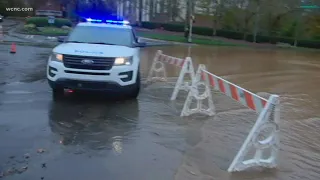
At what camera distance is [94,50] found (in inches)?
362

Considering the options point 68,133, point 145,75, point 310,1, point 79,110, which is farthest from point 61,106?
point 310,1

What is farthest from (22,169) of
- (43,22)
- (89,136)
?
(43,22)

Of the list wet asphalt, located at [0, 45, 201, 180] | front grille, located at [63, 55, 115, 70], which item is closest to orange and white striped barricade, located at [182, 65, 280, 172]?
wet asphalt, located at [0, 45, 201, 180]

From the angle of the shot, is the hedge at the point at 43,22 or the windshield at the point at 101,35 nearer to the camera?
the windshield at the point at 101,35

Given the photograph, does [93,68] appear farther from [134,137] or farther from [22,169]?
[22,169]

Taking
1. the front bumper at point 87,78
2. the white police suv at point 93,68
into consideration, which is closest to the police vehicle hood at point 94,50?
the white police suv at point 93,68

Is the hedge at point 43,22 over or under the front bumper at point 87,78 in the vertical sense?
under

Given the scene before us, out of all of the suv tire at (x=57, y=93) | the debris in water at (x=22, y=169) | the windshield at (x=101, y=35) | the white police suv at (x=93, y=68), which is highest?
the windshield at (x=101, y=35)

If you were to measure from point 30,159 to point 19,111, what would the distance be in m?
2.95

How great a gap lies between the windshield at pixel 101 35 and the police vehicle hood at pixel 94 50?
1.31 feet

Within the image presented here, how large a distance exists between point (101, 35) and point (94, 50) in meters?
1.32

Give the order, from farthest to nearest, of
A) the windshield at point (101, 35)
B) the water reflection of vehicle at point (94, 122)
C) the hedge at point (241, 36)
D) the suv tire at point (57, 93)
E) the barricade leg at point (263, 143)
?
the hedge at point (241, 36) → the windshield at point (101, 35) → the suv tire at point (57, 93) → the water reflection of vehicle at point (94, 122) → the barricade leg at point (263, 143)

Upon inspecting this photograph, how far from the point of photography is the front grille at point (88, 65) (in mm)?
8945

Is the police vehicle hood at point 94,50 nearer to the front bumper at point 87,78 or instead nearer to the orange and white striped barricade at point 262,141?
the front bumper at point 87,78
